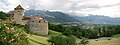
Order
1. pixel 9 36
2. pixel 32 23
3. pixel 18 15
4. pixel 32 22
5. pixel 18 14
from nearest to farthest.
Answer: pixel 9 36
pixel 18 15
pixel 18 14
pixel 32 23
pixel 32 22

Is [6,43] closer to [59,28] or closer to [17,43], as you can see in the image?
[17,43]

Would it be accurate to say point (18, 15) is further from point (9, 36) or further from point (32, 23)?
point (9, 36)

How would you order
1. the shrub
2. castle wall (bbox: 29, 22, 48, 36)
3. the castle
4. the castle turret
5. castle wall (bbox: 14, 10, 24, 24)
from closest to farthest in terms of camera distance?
the shrub
castle wall (bbox: 14, 10, 24, 24)
the castle turret
the castle
castle wall (bbox: 29, 22, 48, 36)

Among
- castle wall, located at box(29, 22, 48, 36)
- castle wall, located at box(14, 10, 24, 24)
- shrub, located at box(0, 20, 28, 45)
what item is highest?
shrub, located at box(0, 20, 28, 45)

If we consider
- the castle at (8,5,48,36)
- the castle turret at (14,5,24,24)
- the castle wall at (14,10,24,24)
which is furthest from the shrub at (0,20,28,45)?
the castle at (8,5,48,36)

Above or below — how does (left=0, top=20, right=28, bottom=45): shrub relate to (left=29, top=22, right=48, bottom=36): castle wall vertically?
above

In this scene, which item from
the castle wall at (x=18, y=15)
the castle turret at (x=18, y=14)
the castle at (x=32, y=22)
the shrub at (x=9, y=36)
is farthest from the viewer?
the castle at (x=32, y=22)

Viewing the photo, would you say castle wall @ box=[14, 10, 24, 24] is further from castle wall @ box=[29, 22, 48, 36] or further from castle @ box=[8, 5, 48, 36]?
castle wall @ box=[29, 22, 48, 36]

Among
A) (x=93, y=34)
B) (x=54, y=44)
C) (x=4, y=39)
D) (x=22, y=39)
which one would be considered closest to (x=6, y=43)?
(x=4, y=39)

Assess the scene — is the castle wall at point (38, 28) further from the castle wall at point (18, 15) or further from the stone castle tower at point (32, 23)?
the castle wall at point (18, 15)

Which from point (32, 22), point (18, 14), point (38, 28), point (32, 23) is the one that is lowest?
point (38, 28)

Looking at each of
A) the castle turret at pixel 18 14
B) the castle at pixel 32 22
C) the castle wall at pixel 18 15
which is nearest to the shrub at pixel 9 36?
the castle wall at pixel 18 15

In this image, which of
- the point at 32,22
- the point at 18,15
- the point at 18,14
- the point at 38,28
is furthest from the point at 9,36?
the point at 32,22

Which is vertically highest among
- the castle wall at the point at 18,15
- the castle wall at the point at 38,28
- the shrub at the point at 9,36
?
the shrub at the point at 9,36
